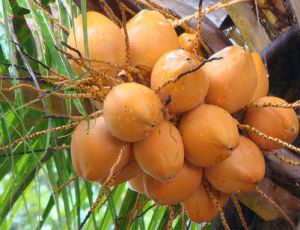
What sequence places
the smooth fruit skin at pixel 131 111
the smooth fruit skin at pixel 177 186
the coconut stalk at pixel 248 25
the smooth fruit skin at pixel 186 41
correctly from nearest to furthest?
the smooth fruit skin at pixel 131 111, the smooth fruit skin at pixel 177 186, the smooth fruit skin at pixel 186 41, the coconut stalk at pixel 248 25

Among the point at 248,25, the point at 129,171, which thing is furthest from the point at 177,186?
the point at 248,25

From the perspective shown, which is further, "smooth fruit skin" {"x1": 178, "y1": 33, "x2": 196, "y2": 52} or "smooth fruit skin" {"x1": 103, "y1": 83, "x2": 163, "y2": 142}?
"smooth fruit skin" {"x1": 178, "y1": 33, "x2": 196, "y2": 52}

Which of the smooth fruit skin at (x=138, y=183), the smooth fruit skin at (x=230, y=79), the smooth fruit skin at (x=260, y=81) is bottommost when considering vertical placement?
the smooth fruit skin at (x=138, y=183)

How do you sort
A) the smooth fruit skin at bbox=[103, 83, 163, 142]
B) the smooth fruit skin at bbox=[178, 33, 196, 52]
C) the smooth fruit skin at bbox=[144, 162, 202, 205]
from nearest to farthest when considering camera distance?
the smooth fruit skin at bbox=[103, 83, 163, 142] < the smooth fruit skin at bbox=[144, 162, 202, 205] < the smooth fruit skin at bbox=[178, 33, 196, 52]

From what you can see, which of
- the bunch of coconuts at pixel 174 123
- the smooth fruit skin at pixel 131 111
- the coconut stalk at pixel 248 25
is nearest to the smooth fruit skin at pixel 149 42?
the bunch of coconuts at pixel 174 123

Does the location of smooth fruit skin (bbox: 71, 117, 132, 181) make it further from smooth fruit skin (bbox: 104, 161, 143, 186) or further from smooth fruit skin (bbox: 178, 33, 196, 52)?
smooth fruit skin (bbox: 178, 33, 196, 52)

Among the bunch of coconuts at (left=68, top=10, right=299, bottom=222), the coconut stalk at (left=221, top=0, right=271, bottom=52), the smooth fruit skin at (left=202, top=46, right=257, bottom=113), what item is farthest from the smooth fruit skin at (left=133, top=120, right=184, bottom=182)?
the coconut stalk at (left=221, top=0, right=271, bottom=52)

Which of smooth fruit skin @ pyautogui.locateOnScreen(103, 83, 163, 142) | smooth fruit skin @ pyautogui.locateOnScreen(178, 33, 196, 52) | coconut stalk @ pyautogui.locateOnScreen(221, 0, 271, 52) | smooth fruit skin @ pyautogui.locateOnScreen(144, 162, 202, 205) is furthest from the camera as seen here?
coconut stalk @ pyautogui.locateOnScreen(221, 0, 271, 52)

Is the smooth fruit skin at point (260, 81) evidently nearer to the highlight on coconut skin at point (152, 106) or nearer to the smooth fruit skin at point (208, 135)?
the highlight on coconut skin at point (152, 106)

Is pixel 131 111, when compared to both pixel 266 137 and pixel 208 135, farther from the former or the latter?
pixel 266 137
